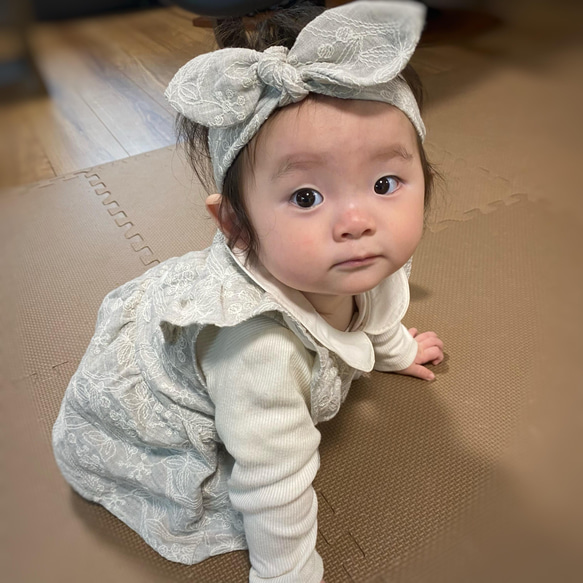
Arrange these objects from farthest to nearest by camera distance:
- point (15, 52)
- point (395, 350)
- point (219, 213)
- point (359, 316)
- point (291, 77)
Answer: point (395, 350) < point (359, 316) < point (219, 213) < point (291, 77) < point (15, 52)

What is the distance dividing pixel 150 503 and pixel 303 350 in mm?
290

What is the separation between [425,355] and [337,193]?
0.43 metres

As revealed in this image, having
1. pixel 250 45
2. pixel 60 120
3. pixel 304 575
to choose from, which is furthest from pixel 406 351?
pixel 60 120

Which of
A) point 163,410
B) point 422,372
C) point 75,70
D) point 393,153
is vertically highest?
point 75,70

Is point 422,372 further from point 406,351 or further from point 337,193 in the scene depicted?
point 337,193

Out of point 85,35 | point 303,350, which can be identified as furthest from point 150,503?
point 85,35

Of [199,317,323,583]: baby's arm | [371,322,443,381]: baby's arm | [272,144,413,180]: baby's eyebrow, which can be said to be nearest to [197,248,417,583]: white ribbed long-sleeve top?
[199,317,323,583]: baby's arm

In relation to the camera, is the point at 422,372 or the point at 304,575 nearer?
the point at 304,575

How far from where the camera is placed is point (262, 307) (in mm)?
402

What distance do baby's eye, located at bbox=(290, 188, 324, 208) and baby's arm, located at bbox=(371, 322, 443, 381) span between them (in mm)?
301

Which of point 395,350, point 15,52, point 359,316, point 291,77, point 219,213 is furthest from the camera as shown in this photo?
point 395,350

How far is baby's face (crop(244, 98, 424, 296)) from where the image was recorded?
0.35 m

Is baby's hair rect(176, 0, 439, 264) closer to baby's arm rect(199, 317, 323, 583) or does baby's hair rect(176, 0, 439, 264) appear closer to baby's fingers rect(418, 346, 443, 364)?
baby's arm rect(199, 317, 323, 583)

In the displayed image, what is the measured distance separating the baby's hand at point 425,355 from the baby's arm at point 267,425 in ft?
0.97
